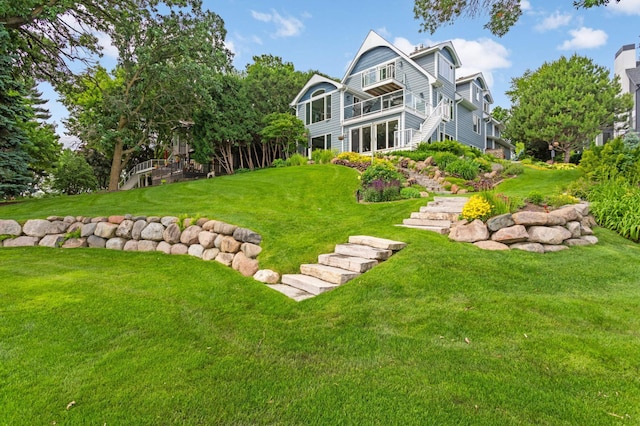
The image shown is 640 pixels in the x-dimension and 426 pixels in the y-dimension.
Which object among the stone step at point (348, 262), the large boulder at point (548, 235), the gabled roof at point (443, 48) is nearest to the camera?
the stone step at point (348, 262)

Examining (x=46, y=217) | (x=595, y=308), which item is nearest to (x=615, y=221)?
(x=595, y=308)

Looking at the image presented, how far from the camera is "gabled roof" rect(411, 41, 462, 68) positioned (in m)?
20.7

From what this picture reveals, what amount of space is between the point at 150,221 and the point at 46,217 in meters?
2.92

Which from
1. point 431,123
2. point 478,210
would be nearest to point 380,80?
point 431,123

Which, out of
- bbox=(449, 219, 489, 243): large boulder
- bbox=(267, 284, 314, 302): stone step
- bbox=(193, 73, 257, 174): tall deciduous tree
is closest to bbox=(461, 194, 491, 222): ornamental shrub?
bbox=(449, 219, 489, 243): large boulder

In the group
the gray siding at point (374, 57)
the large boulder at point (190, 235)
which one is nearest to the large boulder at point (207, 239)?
the large boulder at point (190, 235)

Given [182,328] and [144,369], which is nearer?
[144,369]

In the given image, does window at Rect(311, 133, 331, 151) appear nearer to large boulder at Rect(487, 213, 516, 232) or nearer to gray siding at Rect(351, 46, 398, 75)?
gray siding at Rect(351, 46, 398, 75)

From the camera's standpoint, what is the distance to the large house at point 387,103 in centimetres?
1932

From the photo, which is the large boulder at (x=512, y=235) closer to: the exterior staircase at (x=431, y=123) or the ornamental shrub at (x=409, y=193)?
the ornamental shrub at (x=409, y=193)

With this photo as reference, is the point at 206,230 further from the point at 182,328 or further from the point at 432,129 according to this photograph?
the point at 432,129

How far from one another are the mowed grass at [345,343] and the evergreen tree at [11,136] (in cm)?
835

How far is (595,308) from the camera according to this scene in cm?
343

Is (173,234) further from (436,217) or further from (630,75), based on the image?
(630,75)
